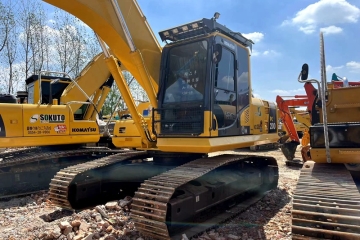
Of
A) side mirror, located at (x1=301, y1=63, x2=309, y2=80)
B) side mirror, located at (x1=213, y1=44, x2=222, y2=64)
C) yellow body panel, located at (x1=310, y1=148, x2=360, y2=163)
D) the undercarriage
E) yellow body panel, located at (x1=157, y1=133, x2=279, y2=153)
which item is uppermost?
side mirror, located at (x1=213, y1=44, x2=222, y2=64)

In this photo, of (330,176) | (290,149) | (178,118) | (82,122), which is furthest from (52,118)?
(290,149)

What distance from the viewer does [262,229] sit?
4559 mm

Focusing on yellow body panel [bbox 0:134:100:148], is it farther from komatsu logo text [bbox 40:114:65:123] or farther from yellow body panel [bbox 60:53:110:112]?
yellow body panel [bbox 60:53:110:112]

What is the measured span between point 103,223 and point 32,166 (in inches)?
143

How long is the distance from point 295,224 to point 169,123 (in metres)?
2.71

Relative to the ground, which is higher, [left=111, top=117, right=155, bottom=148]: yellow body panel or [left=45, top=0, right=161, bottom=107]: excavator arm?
[left=45, top=0, right=161, bottom=107]: excavator arm

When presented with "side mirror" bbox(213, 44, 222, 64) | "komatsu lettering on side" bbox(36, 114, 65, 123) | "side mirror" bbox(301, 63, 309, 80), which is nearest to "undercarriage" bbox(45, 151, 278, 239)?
"side mirror" bbox(213, 44, 222, 64)

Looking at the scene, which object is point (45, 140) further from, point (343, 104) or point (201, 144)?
point (343, 104)

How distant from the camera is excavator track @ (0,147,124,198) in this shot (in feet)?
22.3

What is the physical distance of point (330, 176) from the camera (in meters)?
3.74

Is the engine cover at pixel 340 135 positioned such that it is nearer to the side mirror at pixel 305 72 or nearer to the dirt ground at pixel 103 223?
the side mirror at pixel 305 72

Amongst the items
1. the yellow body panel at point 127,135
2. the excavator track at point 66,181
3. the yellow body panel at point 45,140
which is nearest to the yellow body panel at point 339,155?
the excavator track at point 66,181

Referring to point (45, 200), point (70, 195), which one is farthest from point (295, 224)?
point (45, 200)

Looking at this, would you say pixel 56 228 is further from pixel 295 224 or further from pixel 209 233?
pixel 295 224
